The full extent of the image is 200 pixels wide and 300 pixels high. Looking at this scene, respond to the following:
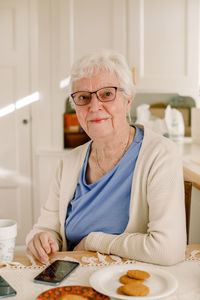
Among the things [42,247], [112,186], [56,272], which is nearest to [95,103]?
[112,186]

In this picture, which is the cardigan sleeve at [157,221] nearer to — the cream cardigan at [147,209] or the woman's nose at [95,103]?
the cream cardigan at [147,209]

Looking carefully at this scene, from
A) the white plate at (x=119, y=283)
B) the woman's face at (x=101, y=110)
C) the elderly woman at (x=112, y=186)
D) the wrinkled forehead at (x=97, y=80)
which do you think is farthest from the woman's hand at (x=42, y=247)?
the wrinkled forehead at (x=97, y=80)

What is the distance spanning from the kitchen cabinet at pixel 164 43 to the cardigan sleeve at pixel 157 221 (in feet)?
6.42

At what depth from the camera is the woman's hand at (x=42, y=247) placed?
3.75 ft

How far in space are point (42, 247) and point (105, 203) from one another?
28 centimetres

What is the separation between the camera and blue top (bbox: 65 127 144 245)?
1.37 metres

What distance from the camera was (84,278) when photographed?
0.98 metres

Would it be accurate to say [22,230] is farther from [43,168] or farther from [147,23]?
[147,23]

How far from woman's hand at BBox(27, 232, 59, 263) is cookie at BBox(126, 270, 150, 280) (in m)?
0.28

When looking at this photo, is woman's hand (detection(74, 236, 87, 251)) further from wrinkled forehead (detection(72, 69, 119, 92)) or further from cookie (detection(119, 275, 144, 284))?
wrinkled forehead (detection(72, 69, 119, 92))

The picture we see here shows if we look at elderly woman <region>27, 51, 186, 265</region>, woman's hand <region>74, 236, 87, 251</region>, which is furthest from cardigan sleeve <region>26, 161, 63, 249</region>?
woman's hand <region>74, 236, 87, 251</region>

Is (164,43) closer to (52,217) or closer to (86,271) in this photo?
(52,217)

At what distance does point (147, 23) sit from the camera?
10.4 ft

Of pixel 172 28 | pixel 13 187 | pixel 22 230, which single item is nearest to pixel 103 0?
pixel 172 28
